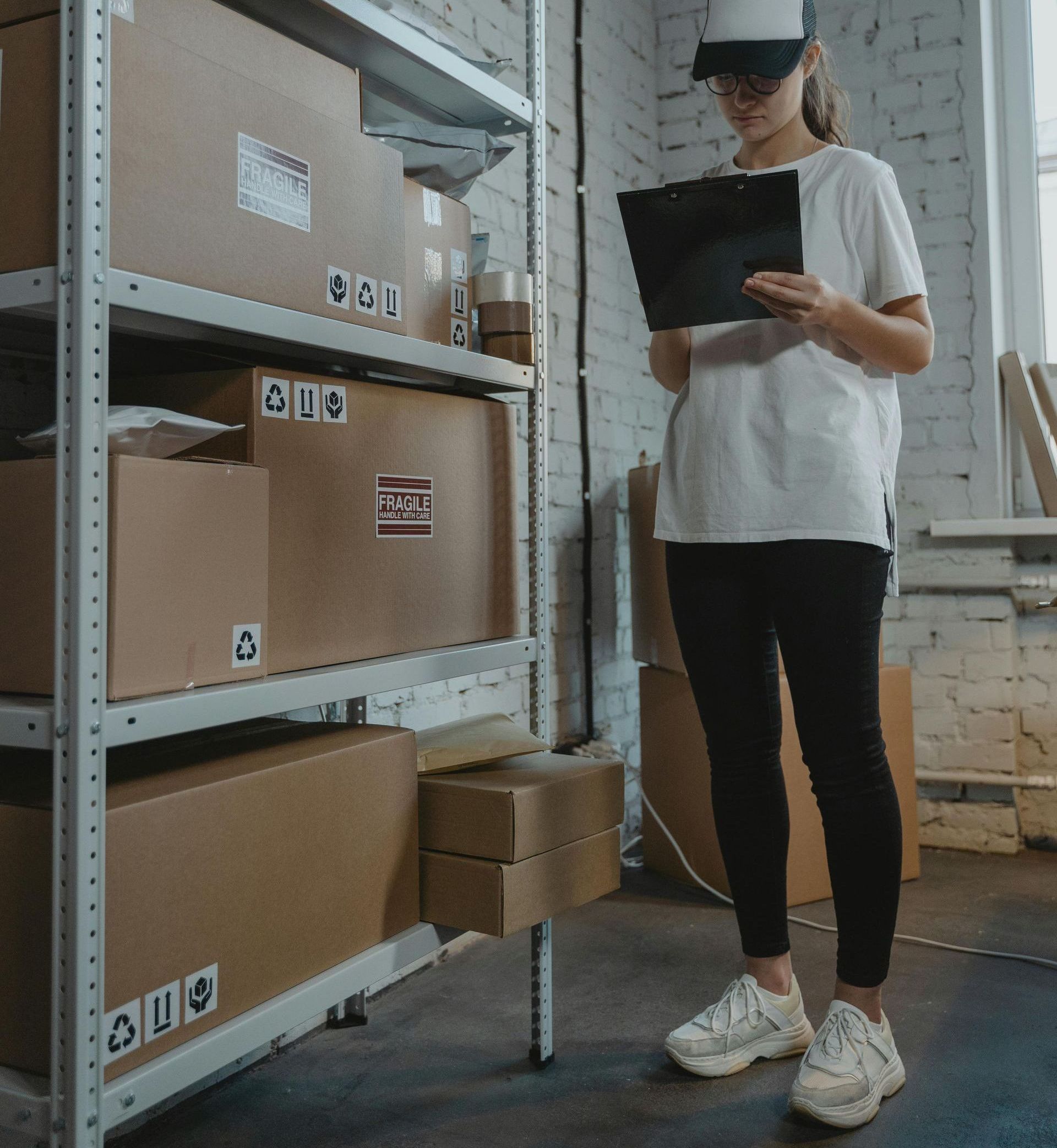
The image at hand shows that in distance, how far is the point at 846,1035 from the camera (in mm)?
1322

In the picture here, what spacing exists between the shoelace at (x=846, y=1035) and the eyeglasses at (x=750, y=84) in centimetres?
117

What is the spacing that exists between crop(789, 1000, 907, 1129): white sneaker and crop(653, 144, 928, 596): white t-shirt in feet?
1.89

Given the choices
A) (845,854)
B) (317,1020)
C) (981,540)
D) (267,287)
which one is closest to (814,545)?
(845,854)

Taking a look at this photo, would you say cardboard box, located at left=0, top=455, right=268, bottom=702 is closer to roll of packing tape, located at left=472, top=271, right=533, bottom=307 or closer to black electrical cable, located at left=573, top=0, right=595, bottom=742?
roll of packing tape, located at left=472, top=271, right=533, bottom=307

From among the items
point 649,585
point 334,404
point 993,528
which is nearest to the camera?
point 334,404

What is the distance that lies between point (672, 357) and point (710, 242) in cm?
26

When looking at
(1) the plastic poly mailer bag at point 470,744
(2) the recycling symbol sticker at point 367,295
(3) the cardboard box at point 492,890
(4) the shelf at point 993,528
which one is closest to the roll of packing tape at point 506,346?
(2) the recycling symbol sticker at point 367,295

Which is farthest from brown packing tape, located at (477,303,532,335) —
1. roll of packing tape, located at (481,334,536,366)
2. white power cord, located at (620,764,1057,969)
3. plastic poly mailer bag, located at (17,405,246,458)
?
white power cord, located at (620,764,1057,969)

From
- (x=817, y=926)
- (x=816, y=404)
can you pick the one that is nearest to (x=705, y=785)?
(x=817, y=926)

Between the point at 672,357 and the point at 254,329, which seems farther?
the point at 672,357

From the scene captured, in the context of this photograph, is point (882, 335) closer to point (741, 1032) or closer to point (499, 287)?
point (499, 287)

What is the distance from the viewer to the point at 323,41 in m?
1.27

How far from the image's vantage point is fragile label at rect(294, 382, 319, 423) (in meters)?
1.14

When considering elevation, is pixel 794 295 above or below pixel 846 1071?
above
